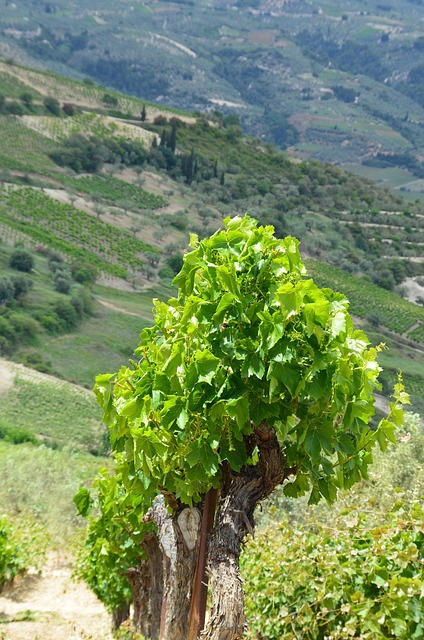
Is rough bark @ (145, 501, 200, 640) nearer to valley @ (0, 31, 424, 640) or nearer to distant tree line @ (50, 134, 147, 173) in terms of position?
valley @ (0, 31, 424, 640)

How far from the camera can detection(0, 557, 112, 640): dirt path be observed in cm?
695

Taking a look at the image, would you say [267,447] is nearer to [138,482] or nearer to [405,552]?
[138,482]

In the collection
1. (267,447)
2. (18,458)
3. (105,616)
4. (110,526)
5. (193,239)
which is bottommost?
(18,458)

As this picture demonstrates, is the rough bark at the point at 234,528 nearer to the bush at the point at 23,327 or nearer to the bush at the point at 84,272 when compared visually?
the bush at the point at 23,327

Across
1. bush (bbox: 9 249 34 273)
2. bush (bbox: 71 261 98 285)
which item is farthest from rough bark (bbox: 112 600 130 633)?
bush (bbox: 71 261 98 285)

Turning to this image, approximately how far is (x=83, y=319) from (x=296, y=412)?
6388 cm

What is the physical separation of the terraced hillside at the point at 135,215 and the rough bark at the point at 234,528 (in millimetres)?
51922

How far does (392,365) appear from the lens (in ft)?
220

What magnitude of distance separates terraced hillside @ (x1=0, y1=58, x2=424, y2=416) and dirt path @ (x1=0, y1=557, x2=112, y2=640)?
145ft

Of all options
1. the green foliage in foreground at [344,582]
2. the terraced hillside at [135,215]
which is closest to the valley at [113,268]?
the green foliage in foreground at [344,582]

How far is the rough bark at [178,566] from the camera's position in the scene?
4285 mm

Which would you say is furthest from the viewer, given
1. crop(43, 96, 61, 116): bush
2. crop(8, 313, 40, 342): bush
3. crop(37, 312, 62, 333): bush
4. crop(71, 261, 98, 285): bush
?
crop(43, 96, 61, 116): bush

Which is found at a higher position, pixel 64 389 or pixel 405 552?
pixel 405 552

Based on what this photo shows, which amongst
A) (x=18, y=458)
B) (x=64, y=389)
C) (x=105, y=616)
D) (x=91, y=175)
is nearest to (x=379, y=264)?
(x=91, y=175)
